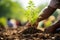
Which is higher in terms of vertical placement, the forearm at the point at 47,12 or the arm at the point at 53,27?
the forearm at the point at 47,12

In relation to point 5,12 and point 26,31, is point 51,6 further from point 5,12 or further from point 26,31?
point 5,12

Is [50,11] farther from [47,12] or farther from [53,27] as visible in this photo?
[53,27]

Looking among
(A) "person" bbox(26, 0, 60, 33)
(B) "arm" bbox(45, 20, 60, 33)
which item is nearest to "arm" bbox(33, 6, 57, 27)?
(A) "person" bbox(26, 0, 60, 33)

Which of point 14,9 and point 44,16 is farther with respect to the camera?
point 44,16

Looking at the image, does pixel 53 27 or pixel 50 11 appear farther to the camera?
pixel 50 11

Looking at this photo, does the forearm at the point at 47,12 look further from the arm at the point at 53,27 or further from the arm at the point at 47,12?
the arm at the point at 53,27

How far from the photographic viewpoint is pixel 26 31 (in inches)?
68.6

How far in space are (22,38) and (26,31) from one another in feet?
1.10

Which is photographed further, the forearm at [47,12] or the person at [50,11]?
the forearm at [47,12]

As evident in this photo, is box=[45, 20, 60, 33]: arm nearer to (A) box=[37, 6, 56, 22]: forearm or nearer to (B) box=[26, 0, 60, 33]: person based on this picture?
(B) box=[26, 0, 60, 33]: person

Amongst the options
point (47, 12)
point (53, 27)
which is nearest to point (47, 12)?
point (47, 12)

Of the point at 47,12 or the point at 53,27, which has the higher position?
the point at 47,12

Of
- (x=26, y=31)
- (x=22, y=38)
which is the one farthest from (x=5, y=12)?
(x=26, y=31)

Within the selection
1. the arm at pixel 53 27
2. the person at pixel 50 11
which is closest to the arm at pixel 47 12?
the person at pixel 50 11
